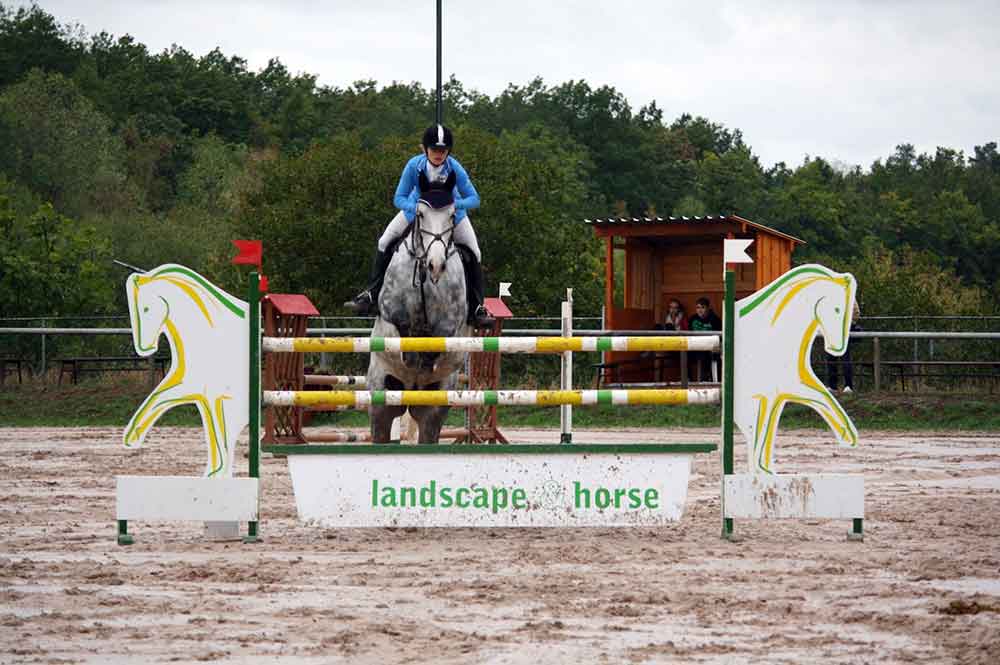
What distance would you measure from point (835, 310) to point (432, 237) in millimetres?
2719

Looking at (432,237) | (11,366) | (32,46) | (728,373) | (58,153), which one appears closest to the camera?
(728,373)

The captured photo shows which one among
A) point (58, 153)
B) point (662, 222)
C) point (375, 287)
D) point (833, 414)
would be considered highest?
point (58, 153)

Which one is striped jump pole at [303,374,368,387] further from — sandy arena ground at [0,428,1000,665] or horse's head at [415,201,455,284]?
horse's head at [415,201,455,284]

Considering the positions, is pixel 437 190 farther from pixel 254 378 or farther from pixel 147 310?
pixel 147 310

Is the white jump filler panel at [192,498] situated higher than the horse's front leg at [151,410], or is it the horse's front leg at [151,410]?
the horse's front leg at [151,410]

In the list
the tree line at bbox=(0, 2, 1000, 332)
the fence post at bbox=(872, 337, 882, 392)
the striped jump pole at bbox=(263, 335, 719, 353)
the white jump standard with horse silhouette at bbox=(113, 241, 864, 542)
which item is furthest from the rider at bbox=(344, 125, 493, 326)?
the tree line at bbox=(0, 2, 1000, 332)

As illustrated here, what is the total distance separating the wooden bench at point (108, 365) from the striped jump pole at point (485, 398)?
13458mm

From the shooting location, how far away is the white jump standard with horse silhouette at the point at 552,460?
300 inches

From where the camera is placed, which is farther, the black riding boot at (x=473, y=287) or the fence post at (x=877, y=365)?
the fence post at (x=877, y=365)

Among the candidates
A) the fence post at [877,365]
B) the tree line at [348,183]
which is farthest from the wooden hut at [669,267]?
the tree line at [348,183]

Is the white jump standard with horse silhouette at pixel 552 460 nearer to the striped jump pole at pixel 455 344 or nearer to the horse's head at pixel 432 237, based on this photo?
the striped jump pole at pixel 455 344

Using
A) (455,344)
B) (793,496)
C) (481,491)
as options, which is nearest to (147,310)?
(455,344)

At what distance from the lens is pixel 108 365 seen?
81.6ft

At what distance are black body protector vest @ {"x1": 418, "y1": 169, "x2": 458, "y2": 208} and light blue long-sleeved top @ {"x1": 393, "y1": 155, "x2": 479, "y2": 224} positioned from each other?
3 centimetres
